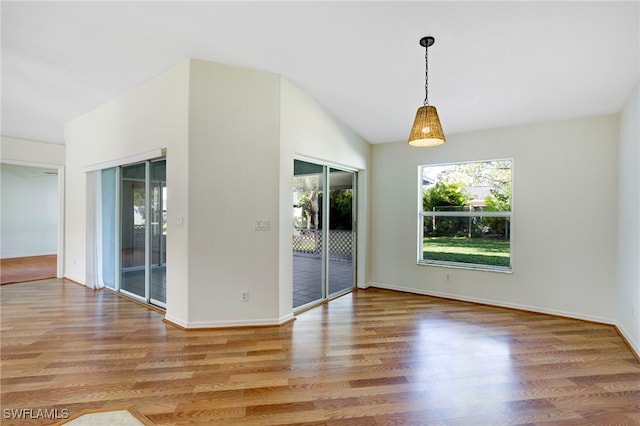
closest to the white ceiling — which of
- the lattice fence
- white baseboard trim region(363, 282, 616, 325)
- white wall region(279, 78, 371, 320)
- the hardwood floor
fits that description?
white wall region(279, 78, 371, 320)

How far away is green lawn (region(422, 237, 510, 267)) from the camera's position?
4312 millimetres

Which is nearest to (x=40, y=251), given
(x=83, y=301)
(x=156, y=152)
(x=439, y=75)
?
(x=83, y=301)

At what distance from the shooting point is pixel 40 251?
8.37 meters

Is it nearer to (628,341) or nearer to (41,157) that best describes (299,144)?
(628,341)

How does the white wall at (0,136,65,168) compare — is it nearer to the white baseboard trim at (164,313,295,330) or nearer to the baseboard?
the white baseboard trim at (164,313,295,330)

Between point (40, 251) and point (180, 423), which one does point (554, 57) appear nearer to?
point (180, 423)

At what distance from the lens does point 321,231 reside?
176 inches

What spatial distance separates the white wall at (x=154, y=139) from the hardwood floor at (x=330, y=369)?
734mm

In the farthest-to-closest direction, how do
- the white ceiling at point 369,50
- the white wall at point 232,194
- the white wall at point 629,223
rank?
the white wall at point 232,194 < the white wall at point 629,223 < the white ceiling at point 369,50

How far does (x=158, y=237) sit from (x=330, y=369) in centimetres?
287

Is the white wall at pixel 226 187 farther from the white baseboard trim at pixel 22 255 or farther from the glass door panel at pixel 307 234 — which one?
the white baseboard trim at pixel 22 255

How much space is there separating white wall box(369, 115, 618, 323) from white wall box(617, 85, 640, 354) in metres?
0.15

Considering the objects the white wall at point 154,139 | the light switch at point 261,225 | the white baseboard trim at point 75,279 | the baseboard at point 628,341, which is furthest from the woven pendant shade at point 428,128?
the white baseboard trim at point 75,279

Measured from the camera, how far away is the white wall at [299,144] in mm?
3484
